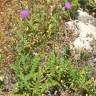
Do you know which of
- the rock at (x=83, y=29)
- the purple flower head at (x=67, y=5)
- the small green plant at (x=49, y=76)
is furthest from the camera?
the purple flower head at (x=67, y=5)

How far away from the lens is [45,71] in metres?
5.36

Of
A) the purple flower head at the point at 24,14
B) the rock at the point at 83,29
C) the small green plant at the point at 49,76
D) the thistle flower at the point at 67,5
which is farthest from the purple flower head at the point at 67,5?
the small green plant at the point at 49,76

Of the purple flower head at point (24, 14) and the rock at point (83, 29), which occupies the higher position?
the purple flower head at point (24, 14)

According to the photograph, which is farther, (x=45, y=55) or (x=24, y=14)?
(x=24, y=14)

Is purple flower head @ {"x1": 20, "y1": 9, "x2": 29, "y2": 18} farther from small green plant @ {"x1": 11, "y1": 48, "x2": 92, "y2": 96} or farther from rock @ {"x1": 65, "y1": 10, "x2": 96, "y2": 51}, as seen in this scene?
small green plant @ {"x1": 11, "y1": 48, "x2": 92, "y2": 96}

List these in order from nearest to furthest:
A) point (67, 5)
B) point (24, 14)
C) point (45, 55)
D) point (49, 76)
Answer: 1. point (49, 76)
2. point (45, 55)
3. point (24, 14)
4. point (67, 5)

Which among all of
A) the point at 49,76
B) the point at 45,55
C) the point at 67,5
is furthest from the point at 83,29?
the point at 49,76

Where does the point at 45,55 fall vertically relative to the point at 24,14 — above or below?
below

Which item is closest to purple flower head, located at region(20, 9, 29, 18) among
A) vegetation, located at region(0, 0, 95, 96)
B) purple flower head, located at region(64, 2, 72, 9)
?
vegetation, located at region(0, 0, 95, 96)

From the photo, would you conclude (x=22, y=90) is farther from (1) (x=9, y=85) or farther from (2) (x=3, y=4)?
(2) (x=3, y=4)

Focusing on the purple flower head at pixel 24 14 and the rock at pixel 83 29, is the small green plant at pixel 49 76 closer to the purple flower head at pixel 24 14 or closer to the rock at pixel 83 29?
the rock at pixel 83 29

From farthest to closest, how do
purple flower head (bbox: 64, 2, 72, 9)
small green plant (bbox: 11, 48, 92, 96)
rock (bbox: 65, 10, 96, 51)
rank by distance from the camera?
purple flower head (bbox: 64, 2, 72, 9)
rock (bbox: 65, 10, 96, 51)
small green plant (bbox: 11, 48, 92, 96)

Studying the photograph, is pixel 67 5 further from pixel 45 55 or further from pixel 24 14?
pixel 45 55

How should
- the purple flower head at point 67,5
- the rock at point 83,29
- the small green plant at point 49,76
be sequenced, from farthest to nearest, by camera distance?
1. the purple flower head at point 67,5
2. the rock at point 83,29
3. the small green plant at point 49,76
